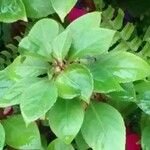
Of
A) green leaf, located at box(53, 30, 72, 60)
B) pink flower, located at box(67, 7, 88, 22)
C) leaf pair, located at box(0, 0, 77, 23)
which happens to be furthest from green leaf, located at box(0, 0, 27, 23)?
pink flower, located at box(67, 7, 88, 22)

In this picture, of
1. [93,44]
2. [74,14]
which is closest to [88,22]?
[93,44]

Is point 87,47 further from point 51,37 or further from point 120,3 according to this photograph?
point 120,3

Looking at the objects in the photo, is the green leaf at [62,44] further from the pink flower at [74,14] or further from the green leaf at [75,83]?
the pink flower at [74,14]

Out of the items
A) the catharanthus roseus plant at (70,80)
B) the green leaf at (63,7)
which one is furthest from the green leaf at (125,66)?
the green leaf at (63,7)

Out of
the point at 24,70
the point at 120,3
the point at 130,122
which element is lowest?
the point at 130,122

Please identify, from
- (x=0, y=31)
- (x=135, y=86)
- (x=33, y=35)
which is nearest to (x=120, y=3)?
(x=0, y=31)

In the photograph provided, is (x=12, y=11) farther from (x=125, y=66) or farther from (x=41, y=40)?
(x=125, y=66)
